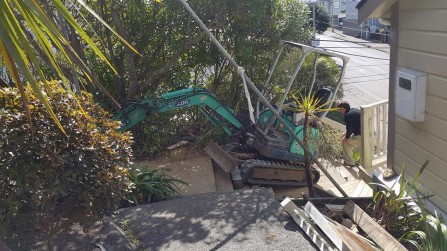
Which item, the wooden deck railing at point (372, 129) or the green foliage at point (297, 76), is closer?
the wooden deck railing at point (372, 129)

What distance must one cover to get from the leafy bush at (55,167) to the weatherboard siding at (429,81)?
2848 millimetres

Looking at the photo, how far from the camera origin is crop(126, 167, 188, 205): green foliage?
220 inches

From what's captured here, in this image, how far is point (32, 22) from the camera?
190 centimetres

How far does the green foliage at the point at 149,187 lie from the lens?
5.60 metres

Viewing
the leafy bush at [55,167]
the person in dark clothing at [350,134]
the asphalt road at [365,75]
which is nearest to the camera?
the leafy bush at [55,167]

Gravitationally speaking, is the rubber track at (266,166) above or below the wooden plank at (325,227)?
below

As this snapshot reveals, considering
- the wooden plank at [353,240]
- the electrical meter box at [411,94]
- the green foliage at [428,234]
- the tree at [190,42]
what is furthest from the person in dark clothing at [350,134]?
the wooden plank at [353,240]

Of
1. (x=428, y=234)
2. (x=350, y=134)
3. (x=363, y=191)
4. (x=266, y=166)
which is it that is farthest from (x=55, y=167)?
(x=350, y=134)

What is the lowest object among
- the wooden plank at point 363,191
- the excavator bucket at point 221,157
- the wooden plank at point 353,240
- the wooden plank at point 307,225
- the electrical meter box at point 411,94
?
the wooden plank at point 363,191

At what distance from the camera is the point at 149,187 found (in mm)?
5664

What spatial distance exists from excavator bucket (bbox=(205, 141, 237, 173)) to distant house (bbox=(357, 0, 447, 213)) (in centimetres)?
244

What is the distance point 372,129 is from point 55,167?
4609 mm

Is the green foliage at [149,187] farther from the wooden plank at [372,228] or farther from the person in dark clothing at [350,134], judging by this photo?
the person in dark clothing at [350,134]

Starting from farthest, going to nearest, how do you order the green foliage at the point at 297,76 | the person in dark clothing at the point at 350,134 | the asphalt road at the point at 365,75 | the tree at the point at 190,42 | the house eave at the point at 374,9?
the asphalt road at the point at 365,75 → the green foliage at the point at 297,76 → the person in dark clothing at the point at 350,134 → the tree at the point at 190,42 → the house eave at the point at 374,9
